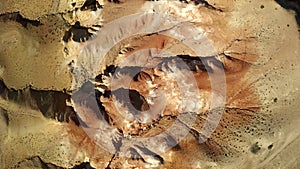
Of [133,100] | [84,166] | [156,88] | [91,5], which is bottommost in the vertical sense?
[84,166]

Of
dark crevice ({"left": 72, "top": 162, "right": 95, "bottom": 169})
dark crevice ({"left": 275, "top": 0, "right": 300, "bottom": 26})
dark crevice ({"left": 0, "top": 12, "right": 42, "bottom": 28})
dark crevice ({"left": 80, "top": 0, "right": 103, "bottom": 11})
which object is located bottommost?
dark crevice ({"left": 72, "top": 162, "right": 95, "bottom": 169})

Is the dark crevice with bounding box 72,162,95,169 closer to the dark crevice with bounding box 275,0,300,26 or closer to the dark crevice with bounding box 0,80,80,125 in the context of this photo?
the dark crevice with bounding box 0,80,80,125

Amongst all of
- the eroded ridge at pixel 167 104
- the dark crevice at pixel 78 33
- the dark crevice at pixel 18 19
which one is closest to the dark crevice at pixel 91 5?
the dark crevice at pixel 78 33

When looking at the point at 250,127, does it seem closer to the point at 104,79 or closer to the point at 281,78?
the point at 281,78

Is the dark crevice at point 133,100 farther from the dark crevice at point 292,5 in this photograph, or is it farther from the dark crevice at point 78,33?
the dark crevice at point 292,5

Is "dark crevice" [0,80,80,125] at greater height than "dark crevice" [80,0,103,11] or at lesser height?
lesser

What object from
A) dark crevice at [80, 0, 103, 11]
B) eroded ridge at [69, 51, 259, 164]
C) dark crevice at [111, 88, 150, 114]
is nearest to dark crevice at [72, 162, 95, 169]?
eroded ridge at [69, 51, 259, 164]

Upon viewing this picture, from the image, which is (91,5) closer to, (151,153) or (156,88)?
(156,88)

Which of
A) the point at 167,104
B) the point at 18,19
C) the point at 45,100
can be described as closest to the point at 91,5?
the point at 18,19
